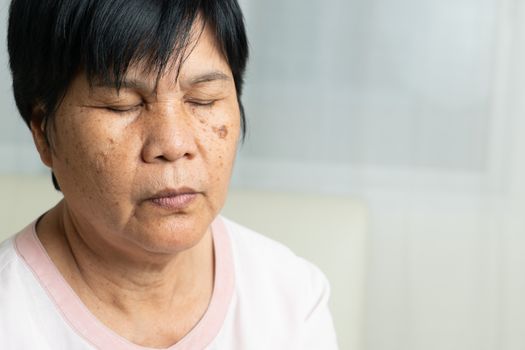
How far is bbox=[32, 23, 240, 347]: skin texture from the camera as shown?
1.26 m

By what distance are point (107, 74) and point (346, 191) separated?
147cm

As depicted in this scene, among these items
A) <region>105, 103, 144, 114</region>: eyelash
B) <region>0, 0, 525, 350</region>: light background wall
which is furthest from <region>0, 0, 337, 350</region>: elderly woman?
<region>0, 0, 525, 350</region>: light background wall

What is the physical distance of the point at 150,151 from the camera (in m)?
1.24

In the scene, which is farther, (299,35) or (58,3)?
(299,35)

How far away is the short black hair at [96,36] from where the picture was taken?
1235 millimetres

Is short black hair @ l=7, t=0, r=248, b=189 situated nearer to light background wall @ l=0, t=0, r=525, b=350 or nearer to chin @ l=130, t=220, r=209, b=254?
chin @ l=130, t=220, r=209, b=254

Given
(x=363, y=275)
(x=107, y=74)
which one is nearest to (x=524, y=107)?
(x=363, y=275)

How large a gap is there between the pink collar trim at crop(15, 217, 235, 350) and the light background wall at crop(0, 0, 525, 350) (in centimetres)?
113

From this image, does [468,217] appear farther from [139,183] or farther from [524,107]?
[139,183]

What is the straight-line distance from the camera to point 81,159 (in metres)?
1.29

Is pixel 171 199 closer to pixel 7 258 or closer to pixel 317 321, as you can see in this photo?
pixel 7 258

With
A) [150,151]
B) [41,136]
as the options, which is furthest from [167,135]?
[41,136]

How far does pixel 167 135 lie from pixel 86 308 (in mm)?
320

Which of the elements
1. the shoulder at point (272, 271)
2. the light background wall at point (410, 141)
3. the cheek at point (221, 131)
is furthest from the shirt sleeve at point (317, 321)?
the light background wall at point (410, 141)
